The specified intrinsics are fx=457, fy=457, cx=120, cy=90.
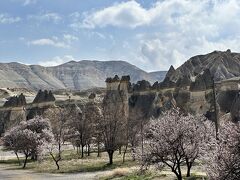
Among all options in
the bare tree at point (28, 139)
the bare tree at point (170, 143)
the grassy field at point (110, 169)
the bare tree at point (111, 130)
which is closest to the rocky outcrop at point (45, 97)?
the grassy field at point (110, 169)

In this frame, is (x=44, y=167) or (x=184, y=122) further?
(x=44, y=167)

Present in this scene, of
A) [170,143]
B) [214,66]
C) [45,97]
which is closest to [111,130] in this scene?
[170,143]

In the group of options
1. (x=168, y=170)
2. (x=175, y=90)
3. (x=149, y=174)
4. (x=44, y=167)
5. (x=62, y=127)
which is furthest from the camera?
(x=175, y=90)

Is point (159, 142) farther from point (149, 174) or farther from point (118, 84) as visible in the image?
point (118, 84)

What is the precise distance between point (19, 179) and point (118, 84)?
5950cm

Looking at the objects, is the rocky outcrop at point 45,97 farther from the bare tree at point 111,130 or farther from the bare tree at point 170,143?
the bare tree at point 170,143

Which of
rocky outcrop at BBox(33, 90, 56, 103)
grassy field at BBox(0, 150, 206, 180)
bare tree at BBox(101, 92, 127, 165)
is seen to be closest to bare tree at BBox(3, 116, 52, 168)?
grassy field at BBox(0, 150, 206, 180)

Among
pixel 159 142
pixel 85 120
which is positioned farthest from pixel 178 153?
pixel 85 120

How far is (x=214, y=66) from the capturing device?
5999 inches

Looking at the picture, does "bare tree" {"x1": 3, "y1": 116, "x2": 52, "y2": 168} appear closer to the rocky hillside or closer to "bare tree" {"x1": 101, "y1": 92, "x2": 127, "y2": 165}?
"bare tree" {"x1": 101, "y1": 92, "x2": 127, "y2": 165}

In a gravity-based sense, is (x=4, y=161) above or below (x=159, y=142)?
below

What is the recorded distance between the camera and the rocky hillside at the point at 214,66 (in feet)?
480

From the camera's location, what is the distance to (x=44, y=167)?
51625mm

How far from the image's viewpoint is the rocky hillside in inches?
5763
